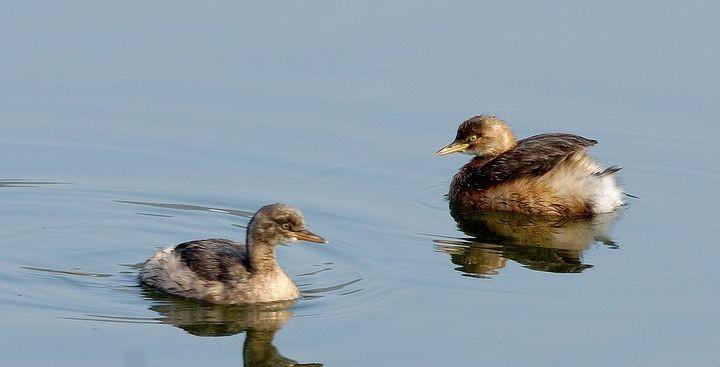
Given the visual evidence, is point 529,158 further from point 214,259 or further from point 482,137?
point 214,259

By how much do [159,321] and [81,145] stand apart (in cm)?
387

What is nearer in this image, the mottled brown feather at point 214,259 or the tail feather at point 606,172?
the mottled brown feather at point 214,259

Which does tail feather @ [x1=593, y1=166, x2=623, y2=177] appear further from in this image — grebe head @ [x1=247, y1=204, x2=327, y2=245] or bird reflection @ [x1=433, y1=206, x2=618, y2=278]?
grebe head @ [x1=247, y1=204, x2=327, y2=245]

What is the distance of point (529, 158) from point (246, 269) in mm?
3510

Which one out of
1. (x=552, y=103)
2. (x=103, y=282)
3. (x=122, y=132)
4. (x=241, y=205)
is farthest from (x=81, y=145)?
(x=552, y=103)

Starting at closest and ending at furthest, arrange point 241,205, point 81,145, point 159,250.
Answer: point 159,250 < point 241,205 < point 81,145

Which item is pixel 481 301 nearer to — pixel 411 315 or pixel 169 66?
pixel 411 315

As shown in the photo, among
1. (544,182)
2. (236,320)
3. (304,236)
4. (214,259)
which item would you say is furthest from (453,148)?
(236,320)

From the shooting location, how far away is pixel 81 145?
1466cm

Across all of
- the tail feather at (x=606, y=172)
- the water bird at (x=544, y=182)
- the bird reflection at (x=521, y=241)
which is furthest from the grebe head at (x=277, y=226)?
the tail feather at (x=606, y=172)

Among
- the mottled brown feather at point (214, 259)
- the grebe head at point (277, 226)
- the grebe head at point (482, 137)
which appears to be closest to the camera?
the grebe head at point (277, 226)

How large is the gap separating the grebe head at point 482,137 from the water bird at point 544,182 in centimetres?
27

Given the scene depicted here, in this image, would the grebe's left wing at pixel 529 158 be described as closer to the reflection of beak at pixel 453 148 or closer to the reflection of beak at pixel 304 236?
the reflection of beak at pixel 453 148

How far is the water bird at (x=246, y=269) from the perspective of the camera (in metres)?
11.6
